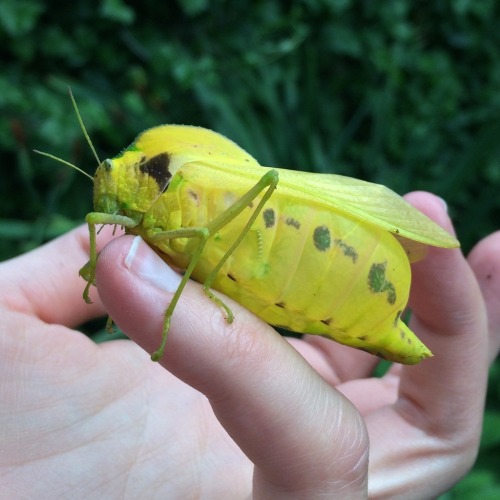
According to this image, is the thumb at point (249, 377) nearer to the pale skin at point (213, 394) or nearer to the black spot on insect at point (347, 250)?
the pale skin at point (213, 394)

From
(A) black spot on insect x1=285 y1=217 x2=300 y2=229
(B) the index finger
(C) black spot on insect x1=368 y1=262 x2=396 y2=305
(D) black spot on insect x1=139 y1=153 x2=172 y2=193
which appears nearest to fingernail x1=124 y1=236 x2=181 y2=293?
(D) black spot on insect x1=139 y1=153 x2=172 y2=193

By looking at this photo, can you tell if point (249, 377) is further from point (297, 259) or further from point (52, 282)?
point (52, 282)

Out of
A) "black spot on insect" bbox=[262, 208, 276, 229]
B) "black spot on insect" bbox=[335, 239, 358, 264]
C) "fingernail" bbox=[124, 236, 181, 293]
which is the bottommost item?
"fingernail" bbox=[124, 236, 181, 293]

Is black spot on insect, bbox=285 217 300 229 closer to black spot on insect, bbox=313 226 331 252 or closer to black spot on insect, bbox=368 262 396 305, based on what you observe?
black spot on insect, bbox=313 226 331 252

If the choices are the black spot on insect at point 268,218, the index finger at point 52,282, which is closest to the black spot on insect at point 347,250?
the black spot on insect at point 268,218

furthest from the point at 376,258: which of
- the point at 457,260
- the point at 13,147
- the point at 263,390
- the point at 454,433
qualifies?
the point at 13,147

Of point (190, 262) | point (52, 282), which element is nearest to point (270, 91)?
point (52, 282)
